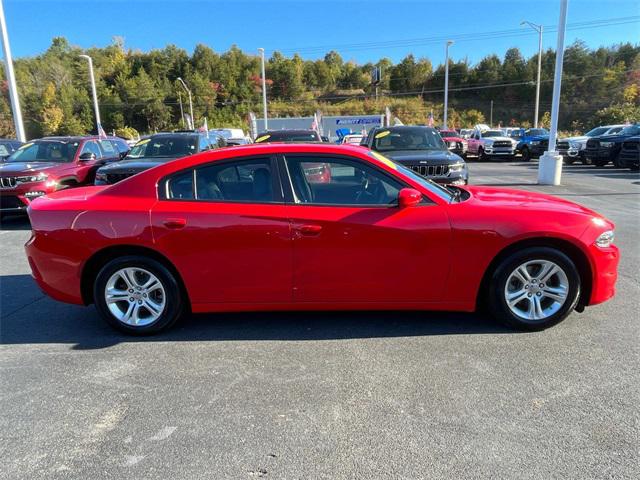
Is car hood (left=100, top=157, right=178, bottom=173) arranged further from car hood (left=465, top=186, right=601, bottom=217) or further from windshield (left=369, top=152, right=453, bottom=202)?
car hood (left=465, top=186, right=601, bottom=217)

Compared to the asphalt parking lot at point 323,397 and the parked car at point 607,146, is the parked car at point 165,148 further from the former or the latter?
the parked car at point 607,146

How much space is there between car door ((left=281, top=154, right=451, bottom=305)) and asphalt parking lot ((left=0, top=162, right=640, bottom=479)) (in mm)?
405

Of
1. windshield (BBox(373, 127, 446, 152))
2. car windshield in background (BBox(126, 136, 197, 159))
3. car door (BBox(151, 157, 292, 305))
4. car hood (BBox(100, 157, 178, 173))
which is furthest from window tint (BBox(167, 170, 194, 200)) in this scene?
windshield (BBox(373, 127, 446, 152))

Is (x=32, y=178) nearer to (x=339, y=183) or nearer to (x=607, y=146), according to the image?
(x=339, y=183)

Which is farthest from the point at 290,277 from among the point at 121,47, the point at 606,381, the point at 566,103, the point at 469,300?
the point at 121,47

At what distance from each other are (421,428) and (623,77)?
304 ft

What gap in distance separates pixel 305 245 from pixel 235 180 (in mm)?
831

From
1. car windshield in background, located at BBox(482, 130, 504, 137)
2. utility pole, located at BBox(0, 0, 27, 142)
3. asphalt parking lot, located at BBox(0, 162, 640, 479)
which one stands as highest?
utility pole, located at BBox(0, 0, 27, 142)

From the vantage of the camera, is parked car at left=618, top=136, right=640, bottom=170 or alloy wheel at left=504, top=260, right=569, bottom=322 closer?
alloy wheel at left=504, top=260, right=569, bottom=322

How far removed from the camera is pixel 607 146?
18719 mm

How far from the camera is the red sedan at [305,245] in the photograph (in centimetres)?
362

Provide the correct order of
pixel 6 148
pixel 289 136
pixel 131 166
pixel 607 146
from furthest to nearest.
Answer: pixel 607 146, pixel 6 148, pixel 289 136, pixel 131 166

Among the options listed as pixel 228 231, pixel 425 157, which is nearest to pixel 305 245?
pixel 228 231

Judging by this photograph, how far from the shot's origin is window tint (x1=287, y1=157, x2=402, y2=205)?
3.73 metres
